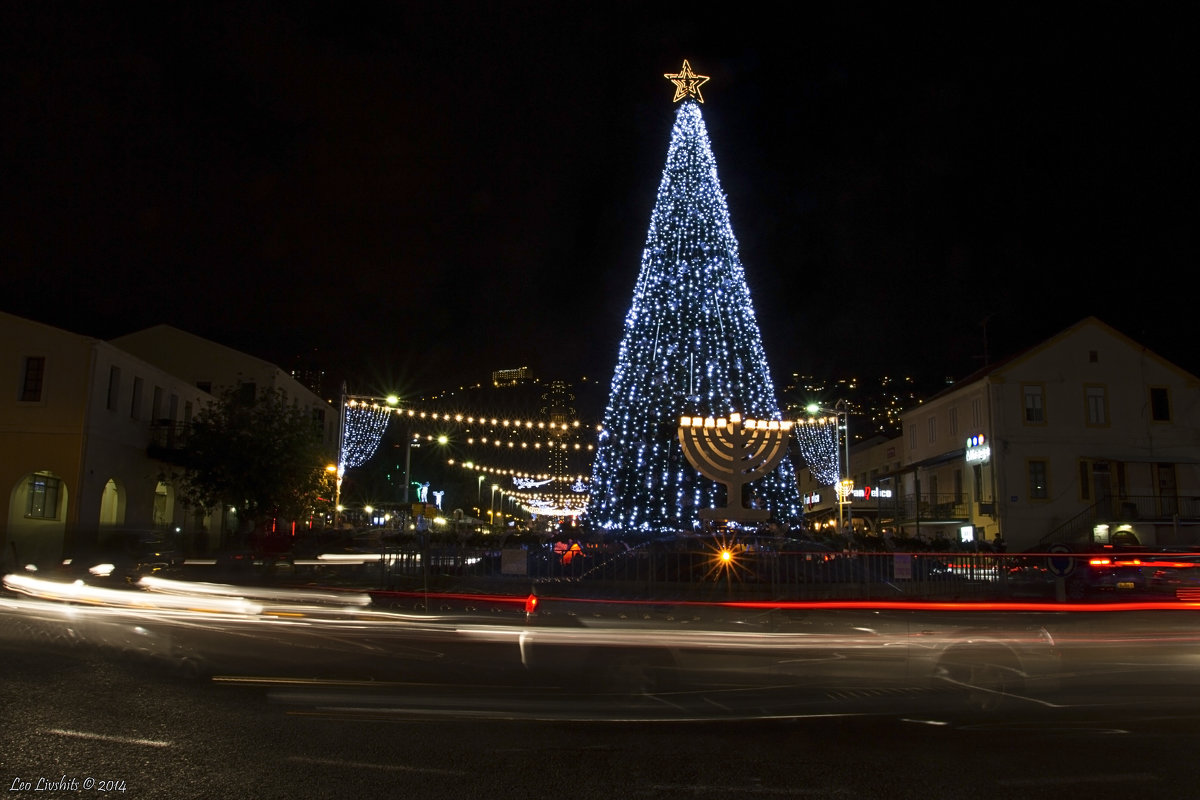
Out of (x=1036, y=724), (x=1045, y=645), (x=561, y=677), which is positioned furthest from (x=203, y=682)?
(x=1045, y=645)

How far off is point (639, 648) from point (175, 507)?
30.8m

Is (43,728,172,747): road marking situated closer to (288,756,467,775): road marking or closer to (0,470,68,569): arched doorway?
(288,756,467,775): road marking

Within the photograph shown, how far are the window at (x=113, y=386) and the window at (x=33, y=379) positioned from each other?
1.91 metres

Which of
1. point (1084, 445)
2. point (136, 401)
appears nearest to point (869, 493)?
point (1084, 445)

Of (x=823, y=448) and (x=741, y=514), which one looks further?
(x=823, y=448)

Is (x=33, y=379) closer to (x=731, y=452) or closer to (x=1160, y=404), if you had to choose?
(x=731, y=452)

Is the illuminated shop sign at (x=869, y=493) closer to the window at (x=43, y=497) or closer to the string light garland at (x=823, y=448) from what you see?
the string light garland at (x=823, y=448)

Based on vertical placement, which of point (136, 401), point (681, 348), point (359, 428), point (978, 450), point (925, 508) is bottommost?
point (925, 508)

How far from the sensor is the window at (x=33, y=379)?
91.1 feet

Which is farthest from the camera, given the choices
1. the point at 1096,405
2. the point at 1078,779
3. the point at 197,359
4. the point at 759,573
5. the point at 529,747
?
the point at 197,359

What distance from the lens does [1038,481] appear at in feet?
114

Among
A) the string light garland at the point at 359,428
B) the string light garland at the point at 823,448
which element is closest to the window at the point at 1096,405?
the string light garland at the point at 823,448

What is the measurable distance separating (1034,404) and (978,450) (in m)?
2.70

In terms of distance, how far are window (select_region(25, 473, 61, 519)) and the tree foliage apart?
193 inches
